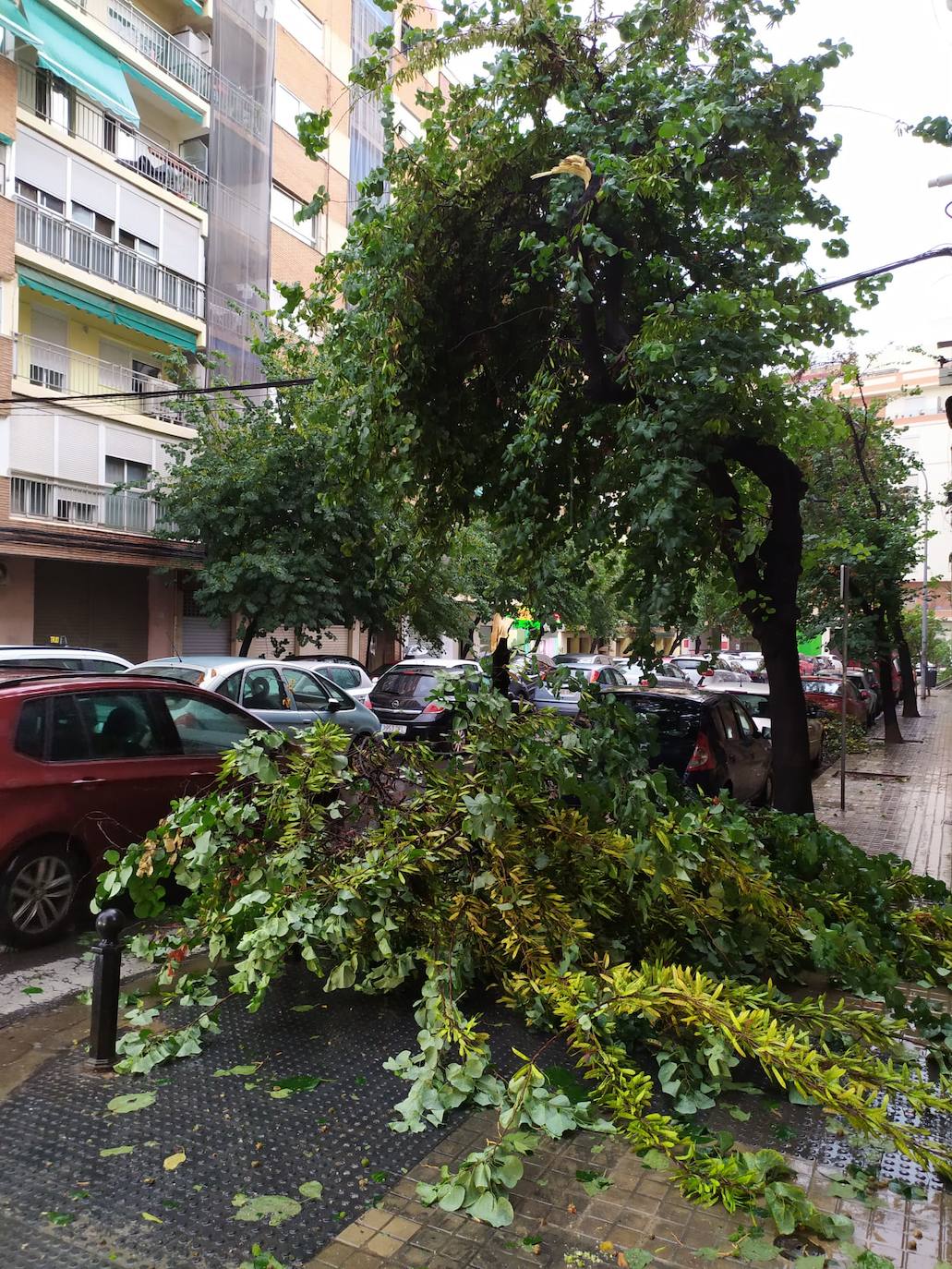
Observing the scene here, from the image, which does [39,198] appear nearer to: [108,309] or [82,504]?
[108,309]

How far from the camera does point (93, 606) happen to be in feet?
71.3

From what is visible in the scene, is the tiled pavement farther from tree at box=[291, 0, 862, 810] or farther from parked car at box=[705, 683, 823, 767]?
tree at box=[291, 0, 862, 810]

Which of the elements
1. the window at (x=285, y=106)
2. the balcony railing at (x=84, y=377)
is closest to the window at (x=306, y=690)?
the balcony railing at (x=84, y=377)

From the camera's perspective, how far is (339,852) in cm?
454

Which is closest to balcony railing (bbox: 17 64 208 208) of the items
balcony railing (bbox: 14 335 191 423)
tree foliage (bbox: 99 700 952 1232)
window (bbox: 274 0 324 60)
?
balcony railing (bbox: 14 335 191 423)

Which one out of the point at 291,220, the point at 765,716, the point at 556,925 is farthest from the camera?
the point at 291,220

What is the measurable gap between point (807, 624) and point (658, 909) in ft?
62.8

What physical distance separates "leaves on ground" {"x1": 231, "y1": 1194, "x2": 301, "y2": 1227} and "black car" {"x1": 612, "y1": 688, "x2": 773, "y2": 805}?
18.3 feet

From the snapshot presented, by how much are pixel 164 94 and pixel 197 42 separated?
3158 millimetres

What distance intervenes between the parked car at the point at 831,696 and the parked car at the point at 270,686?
12757 mm

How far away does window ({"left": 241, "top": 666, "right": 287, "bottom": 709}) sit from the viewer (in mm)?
10872

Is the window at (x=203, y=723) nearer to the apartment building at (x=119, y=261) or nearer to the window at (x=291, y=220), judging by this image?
the apartment building at (x=119, y=261)

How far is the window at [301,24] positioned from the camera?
2689 cm

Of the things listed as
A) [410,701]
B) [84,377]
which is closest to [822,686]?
[410,701]
